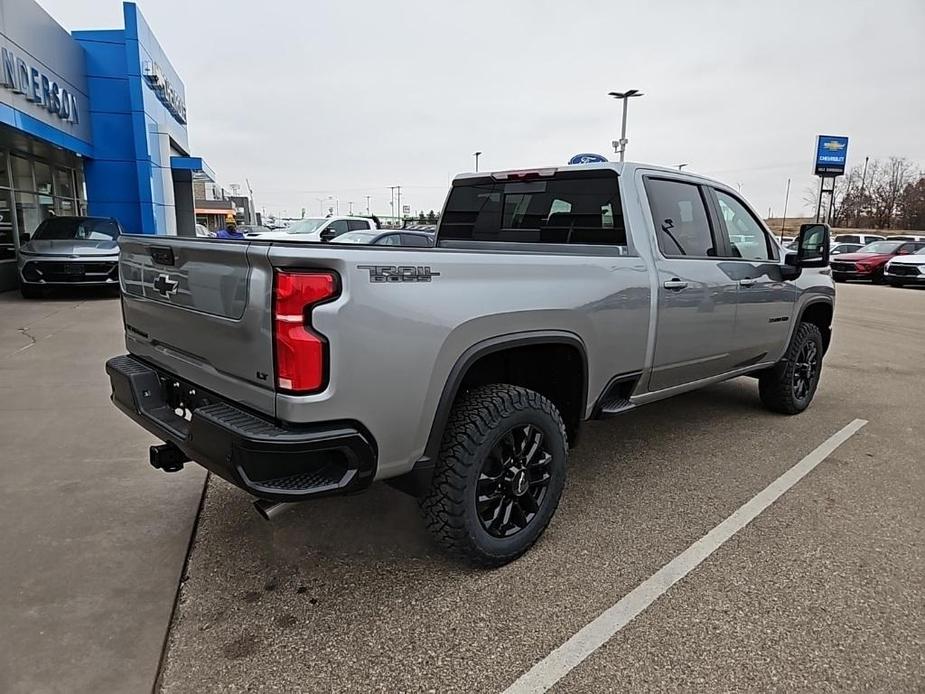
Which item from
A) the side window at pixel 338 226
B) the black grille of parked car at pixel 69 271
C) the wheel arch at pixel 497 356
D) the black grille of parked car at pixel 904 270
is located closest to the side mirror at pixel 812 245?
the wheel arch at pixel 497 356

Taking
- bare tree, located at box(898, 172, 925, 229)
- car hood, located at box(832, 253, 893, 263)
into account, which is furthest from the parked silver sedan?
bare tree, located at box(898, 172, 925, 229)

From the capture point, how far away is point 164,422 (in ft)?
9.10

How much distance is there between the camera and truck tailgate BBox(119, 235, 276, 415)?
2.24 meters

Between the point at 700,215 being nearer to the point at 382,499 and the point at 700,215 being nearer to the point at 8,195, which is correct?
the point at 382,499

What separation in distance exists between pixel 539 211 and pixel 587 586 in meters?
2.31

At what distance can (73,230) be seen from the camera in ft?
41.6

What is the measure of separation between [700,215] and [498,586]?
106 inches

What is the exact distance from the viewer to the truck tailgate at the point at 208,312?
7.36 ft

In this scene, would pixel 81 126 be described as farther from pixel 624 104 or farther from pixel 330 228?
pixel 624 104

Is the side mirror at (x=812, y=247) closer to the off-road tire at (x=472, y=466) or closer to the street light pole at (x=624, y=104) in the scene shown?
the off-road tire at (x=472, y=466)

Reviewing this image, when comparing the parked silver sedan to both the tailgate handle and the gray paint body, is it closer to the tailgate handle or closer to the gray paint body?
the tailgate handle

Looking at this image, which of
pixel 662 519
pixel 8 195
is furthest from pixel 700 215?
pixel 8 195

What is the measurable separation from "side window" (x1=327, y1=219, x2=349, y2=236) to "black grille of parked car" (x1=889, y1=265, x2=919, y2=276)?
1710cm

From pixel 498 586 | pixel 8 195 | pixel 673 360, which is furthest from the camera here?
pixel 8 195
